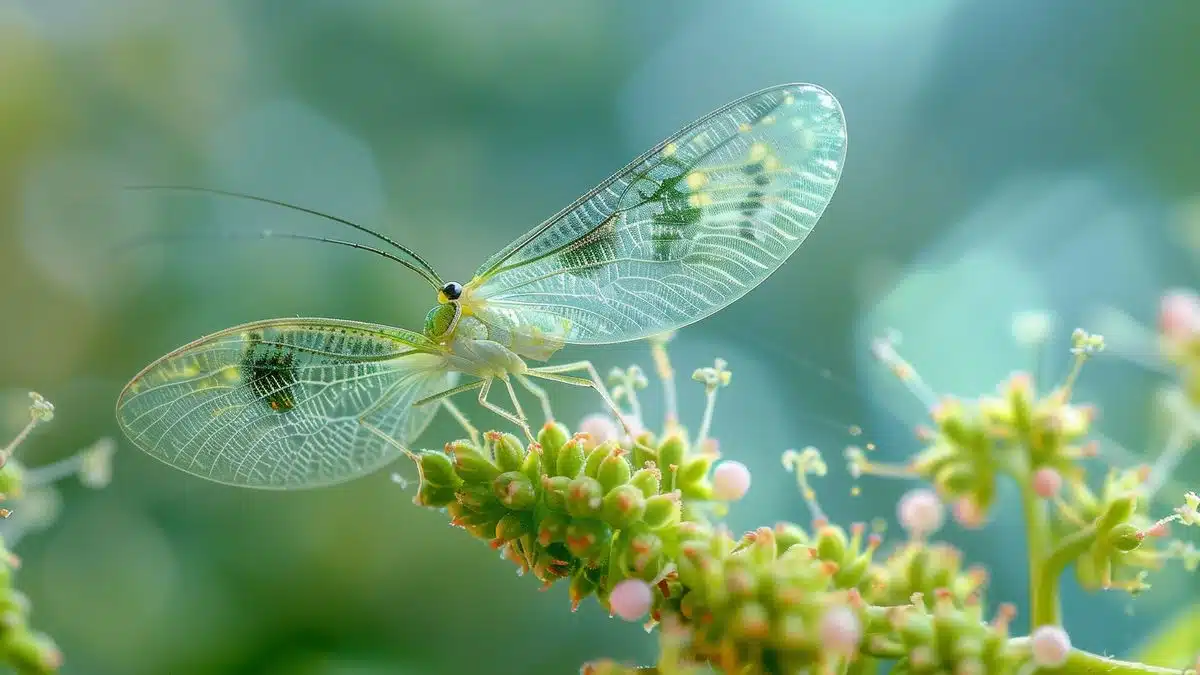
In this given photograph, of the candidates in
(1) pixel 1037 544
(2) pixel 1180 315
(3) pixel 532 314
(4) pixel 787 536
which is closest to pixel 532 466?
(3) pixel 532 314

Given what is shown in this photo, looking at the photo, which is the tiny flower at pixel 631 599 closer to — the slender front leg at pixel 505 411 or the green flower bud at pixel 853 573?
the slender front leg at pixel 505 411

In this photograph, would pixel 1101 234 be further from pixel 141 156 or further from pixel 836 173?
pixel 141 156

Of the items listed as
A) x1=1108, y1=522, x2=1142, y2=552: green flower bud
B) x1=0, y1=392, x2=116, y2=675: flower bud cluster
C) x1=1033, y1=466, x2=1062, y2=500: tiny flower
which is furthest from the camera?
x1=1033, y1=466, x2=1062, y2=500: tiny flower

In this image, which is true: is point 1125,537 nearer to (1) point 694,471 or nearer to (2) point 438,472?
(1) point 694,471

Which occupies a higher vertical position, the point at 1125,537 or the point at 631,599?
the point at 1125,537

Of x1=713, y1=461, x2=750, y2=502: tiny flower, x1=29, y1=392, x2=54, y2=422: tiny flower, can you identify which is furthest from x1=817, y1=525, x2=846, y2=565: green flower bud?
x1=29, y1=392, x2=54, y2=422: tiny flower

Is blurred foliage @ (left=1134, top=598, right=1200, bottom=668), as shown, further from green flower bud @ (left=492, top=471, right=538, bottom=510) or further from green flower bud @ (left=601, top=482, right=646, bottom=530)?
green flower bud @ (left=492, top=471, right=538, bottom=510)

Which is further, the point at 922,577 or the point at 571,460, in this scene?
the point at 922,577

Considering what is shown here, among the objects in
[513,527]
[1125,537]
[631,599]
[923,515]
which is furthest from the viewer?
[923,515]

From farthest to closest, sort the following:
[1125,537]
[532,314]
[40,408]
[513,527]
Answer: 1. [532,314]
2. [1125,537]
3. [40,408]
4. [513,527]
